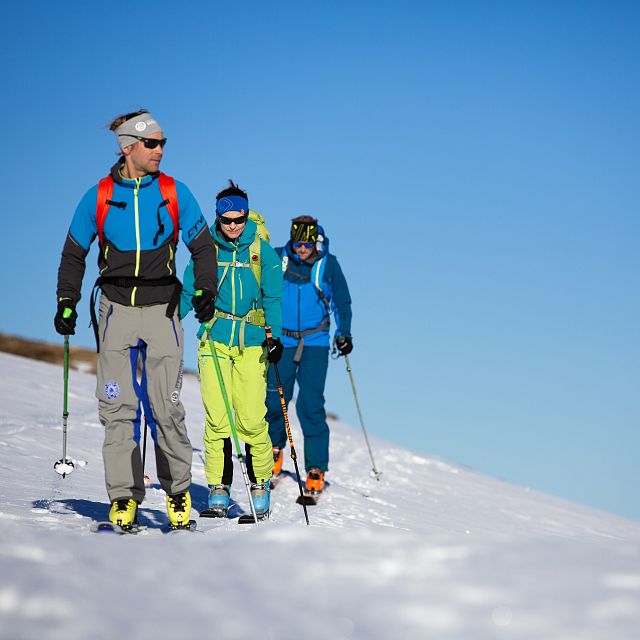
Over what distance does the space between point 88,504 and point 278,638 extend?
4381 millimetres

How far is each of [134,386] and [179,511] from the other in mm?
908

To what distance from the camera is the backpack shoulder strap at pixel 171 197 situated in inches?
244

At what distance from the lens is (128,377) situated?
6.21 metres

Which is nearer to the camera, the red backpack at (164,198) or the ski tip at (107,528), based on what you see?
the ski tip at (107,528)

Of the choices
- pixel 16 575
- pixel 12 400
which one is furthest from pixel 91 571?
pixel 12 400

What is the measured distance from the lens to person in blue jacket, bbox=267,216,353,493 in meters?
9.93

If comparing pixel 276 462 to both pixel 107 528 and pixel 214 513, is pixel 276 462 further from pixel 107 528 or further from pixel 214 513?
pixel 107 528

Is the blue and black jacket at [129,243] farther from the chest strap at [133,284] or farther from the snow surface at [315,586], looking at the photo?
the snow surface at [315,586]

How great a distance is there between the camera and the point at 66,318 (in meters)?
6.15

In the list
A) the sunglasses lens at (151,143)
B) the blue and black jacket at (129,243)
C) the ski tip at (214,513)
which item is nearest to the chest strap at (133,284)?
the blue and black jacket at (129,243)

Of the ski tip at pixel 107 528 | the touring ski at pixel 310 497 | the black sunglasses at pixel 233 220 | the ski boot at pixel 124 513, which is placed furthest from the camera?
the touring ski at pixel 310 497

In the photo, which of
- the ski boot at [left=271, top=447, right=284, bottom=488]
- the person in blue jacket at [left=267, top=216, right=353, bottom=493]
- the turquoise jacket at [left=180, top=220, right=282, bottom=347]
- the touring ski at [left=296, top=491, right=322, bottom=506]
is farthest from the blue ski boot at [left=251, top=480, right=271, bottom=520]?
the ski boot at [left=271, top=447, right=284, bottom=488]

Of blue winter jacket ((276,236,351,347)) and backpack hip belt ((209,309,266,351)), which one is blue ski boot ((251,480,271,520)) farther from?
blue winter jacket ((276,236,351,347))

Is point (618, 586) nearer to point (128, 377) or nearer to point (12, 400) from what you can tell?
point (128, 377)
